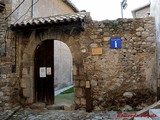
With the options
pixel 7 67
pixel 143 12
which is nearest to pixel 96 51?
pixel 7 67

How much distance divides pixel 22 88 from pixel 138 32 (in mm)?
4056

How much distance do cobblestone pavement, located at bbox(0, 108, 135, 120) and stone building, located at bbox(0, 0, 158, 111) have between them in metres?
0.39

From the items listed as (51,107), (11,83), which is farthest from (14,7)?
(51,107)

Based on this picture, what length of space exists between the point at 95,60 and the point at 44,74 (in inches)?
75.9

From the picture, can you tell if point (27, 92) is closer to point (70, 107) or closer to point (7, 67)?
point (7, 67)

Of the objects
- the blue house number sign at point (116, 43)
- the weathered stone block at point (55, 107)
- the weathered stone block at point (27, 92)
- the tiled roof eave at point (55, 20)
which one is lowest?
the weathered stone block at point (55, 107)

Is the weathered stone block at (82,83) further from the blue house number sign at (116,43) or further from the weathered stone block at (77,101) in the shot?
the blue house number sign at (116,43)

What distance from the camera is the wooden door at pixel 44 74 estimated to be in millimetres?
7395

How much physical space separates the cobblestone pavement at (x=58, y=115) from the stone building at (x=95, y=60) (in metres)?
0.39

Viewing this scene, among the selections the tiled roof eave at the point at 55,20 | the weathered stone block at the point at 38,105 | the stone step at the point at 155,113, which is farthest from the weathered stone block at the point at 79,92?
the stone step at the point at 155,113

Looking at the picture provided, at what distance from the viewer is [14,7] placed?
23.2 ft

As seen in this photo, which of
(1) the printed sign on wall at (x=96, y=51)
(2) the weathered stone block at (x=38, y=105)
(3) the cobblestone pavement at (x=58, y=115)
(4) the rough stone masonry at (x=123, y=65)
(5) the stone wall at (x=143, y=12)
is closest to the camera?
(3) the cobblestone pavement at (x=58, y=115)

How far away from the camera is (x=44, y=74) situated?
739 centimetres

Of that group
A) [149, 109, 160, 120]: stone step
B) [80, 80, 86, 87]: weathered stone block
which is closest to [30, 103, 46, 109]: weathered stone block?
[80, 80, 86, 87]: weathered stone block
